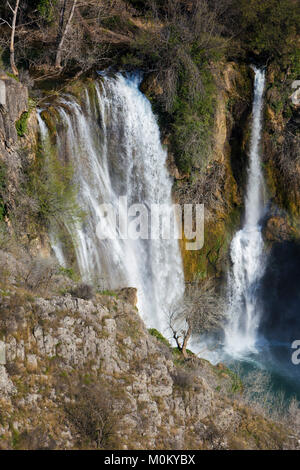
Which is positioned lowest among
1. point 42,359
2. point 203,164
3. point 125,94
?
point 42,359

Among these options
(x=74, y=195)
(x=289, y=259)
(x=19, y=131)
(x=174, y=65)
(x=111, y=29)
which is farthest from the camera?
(x=111, y=29)

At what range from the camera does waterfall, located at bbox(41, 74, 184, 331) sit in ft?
42.5

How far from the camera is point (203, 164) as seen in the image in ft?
55.7

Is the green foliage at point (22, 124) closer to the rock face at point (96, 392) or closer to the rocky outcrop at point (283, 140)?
the rock face at point (96, 392)

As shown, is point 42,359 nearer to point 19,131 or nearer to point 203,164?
point 19,131

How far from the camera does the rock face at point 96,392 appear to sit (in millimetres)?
6688

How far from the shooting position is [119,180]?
579 inches

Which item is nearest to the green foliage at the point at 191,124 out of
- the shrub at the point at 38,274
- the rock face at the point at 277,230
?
the rock face at the point at 277,230

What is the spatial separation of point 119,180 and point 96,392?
8.72 meters

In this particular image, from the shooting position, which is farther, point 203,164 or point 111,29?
point 111,29

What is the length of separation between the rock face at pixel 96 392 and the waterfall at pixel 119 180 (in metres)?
4.24

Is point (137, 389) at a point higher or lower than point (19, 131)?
lower

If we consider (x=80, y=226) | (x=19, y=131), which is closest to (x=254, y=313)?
(x=80, y=226)

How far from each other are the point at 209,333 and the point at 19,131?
10701mm
